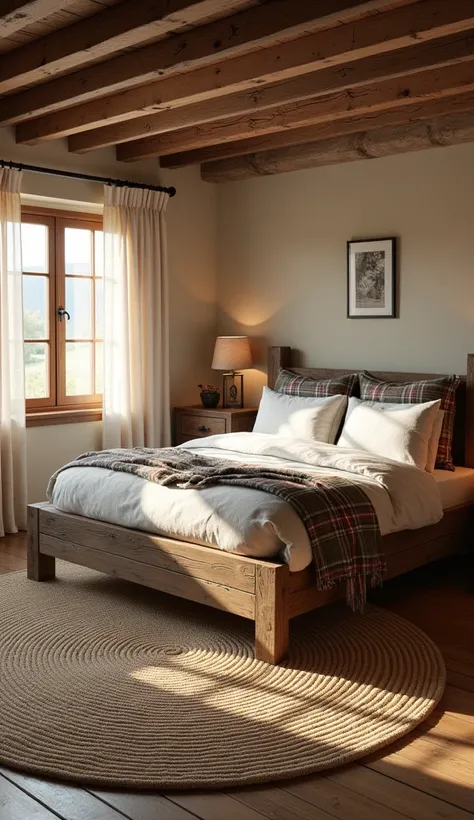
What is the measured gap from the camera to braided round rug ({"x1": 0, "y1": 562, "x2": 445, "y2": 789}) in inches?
103

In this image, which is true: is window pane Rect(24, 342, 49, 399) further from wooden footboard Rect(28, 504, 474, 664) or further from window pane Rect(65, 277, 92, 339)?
wooden footboard Rect(28, 504, 474, 664)

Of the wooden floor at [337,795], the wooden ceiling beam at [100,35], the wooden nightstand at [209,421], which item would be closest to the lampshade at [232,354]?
the wooden nightstand at [209,421]

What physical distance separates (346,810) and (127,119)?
3716 millimetres

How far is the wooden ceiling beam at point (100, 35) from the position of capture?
318cm

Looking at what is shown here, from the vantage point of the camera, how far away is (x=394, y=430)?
4.57 meters

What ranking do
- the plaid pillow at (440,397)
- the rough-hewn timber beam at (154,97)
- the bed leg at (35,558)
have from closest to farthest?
the rough-hewn timber beam at (154,97), the bed leg at (35,558), the plaid pillow at (440,397)

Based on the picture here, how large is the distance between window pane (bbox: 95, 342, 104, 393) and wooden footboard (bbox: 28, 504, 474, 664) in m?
1.69

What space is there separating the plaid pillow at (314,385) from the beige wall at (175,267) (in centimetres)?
97

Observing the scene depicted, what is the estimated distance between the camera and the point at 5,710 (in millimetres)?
2939

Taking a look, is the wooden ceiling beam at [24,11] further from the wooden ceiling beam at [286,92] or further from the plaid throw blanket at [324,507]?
the plaid throw blanket at [324,507]

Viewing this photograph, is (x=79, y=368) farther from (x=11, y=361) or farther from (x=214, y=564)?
(x=214, y=564)

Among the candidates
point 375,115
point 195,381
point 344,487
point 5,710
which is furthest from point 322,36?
point 195,381

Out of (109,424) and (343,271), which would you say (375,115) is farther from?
(109,424)

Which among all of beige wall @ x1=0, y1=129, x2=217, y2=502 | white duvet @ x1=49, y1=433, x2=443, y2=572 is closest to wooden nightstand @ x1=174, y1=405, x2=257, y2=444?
beige wall @ x1=0, y1=129, x2=217, y2=502
